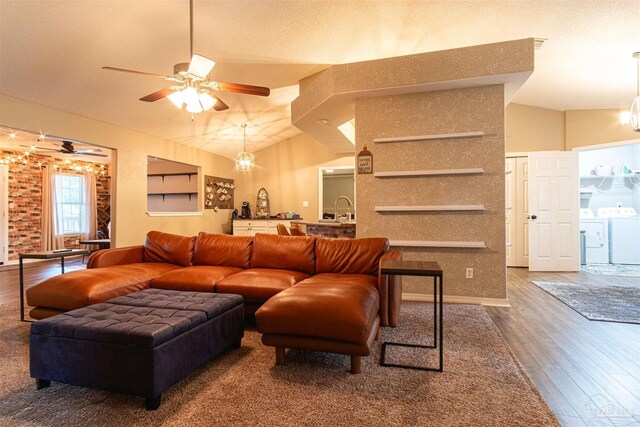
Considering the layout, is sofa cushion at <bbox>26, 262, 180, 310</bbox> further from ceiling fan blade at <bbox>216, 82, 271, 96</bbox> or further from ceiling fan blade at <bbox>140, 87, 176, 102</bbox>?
ceiling fan blade at <bbox>216, 82, 271, 96</bbox>

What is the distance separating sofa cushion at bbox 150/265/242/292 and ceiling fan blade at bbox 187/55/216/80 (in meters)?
1.79

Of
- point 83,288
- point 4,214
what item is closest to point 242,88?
point 83,288

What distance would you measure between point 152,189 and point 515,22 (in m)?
8.42

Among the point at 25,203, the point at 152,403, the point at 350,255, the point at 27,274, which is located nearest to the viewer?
the point at 152,403

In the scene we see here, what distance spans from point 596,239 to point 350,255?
6396 mm

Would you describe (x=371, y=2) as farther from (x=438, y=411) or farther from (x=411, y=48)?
(x=438, y=411)

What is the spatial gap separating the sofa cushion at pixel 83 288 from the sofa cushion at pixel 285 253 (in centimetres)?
113

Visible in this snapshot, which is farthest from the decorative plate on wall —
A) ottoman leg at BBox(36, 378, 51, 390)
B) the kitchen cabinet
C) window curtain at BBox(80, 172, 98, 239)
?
ottoman leg at BBox(36, 378, 51, 390)

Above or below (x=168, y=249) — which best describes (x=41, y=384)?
below

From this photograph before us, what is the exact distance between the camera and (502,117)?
3.67 meters

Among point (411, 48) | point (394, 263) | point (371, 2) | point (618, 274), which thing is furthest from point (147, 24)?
point (618, 274)

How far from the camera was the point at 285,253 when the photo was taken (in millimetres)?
3449

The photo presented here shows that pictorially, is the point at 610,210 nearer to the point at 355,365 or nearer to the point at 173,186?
the point at 355,365

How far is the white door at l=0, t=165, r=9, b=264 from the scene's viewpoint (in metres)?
6.86
